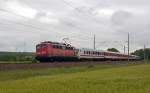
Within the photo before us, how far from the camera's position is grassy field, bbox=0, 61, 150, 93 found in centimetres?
1912

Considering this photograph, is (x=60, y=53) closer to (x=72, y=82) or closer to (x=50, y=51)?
(x=50, y=51)

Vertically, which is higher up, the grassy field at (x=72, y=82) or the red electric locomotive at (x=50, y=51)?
the red electric locomotive at (x=50, y=51)

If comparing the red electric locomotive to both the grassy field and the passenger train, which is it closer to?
the passenger train

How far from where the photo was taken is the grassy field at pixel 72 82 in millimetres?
19117

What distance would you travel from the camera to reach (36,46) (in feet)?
181

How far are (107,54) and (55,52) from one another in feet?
91.9

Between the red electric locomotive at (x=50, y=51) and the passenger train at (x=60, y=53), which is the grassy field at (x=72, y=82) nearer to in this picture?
the red electric locomotive at (x=50, y=51)

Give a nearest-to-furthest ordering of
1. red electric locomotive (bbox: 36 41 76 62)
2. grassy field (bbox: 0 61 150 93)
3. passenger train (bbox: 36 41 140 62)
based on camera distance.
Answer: grassy field (bbox: 0 61 150 93), red electric locomotive (bbox: 36 41 76 62), passenger train (bbox: 36 41 140 62)

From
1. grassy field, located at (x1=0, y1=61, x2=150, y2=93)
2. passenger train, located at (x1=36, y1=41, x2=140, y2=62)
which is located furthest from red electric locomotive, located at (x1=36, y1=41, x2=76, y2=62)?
grassy field, located at (x1=0, y1=61, x2=150, y2=93)

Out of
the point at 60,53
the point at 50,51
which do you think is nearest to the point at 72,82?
the point at 50,51

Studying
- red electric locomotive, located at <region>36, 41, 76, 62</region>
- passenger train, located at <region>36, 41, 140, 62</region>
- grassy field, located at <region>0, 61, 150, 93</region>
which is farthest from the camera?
passenger train, located at <region>36, 41, 140, 62</region>

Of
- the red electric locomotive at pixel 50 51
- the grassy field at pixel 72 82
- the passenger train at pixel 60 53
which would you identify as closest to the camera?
the grassy field at pixel 72 82

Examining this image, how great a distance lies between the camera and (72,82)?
2445 centimetres

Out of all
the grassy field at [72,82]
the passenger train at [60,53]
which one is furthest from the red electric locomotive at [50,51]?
the grassy field at [72,82]
